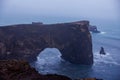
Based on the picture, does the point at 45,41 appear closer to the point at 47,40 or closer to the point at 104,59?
the point at 47,40

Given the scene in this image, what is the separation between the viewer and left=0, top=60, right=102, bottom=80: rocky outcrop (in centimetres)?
3197

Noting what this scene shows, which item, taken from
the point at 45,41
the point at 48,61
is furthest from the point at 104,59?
the point at 45,41

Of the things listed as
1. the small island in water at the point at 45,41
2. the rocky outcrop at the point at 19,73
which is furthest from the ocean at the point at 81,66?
the rocky outcrop at the point at 19,73

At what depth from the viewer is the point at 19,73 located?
33.6 meters

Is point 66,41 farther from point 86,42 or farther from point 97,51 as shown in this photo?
point 97,51

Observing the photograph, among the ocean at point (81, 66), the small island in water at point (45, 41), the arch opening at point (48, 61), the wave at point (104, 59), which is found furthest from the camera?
the wave at point (104, 59)

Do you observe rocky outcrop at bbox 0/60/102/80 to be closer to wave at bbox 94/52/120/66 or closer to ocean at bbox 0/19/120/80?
ocean at bbox 0/19/120/80

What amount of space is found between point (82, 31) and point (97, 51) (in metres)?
23.1

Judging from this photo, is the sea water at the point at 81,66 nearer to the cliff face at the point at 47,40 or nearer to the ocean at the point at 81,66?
the ocean at the point at 81,66

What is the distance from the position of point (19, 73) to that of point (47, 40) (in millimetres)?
69776

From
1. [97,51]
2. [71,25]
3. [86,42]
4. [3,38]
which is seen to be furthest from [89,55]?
[3,38]

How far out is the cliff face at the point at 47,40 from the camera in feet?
323

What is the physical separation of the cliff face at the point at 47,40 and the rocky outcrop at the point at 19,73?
62.8 m

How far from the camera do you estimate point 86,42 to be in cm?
10394
